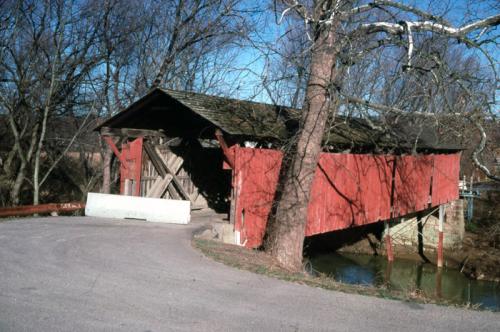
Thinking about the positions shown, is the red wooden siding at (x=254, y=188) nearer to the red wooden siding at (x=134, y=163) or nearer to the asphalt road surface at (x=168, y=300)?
the asphalt road surface at (x=168, y=300)

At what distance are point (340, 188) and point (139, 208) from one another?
4.88 meters

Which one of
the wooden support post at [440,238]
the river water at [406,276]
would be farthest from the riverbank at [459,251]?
the wooden support post at [440,238]

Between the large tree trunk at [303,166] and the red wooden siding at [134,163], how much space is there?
4.16 m

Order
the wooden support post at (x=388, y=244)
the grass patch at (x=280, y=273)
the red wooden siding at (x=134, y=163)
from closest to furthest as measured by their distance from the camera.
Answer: the grass patch at (x=280, y=273), the red wooden siding at (x=134, y=163), the wooden support post at (x=388, y=244)

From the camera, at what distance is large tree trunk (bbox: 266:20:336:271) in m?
9.99

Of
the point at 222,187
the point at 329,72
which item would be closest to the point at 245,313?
the point at 329,72

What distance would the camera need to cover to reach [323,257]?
21375 mm

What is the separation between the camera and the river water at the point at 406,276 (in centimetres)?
1767

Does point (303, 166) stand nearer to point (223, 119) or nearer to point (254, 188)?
point (254, 188)

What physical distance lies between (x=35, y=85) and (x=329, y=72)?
467 inches

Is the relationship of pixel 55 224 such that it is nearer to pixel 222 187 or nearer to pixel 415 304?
pixel 222 187

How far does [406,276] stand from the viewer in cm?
2009

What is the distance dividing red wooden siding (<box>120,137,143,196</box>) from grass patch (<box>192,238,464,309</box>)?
3.83 m

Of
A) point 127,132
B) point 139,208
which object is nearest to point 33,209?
point 139,208
